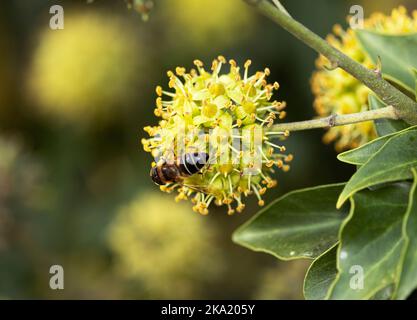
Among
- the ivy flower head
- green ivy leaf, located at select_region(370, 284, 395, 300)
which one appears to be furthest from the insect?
green ivy leaf, located at select_region(370, 284, 395, 300)

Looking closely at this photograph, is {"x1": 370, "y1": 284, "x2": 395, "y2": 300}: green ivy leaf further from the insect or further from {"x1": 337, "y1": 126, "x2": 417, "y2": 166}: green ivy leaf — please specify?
the insect

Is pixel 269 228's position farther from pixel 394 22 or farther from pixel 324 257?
pixel 394 22

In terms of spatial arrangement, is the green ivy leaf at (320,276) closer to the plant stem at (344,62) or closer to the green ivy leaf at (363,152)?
the green ivy leaf at (363,152)

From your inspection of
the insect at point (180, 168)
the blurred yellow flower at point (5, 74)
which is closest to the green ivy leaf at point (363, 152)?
the insect at point (180, 168)

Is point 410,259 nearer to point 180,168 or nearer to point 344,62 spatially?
point 344,62

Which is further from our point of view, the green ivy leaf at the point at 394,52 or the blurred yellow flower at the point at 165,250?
the blurred yellow flower at the point at 165,250
